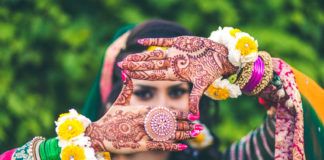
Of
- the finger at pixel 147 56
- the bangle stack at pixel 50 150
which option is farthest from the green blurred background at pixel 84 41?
the finger at pixel 147 56

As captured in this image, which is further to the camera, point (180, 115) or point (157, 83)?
point (157, 83)

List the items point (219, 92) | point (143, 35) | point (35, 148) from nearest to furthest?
point (35, 148) → point (219, 92) → point (143, 35)

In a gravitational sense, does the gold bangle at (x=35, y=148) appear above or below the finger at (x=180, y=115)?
below

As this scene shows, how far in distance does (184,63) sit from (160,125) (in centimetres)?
24

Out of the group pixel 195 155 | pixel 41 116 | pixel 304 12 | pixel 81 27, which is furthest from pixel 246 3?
pixel 41 116

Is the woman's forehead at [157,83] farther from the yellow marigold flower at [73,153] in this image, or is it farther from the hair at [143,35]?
the yellow marigold flower at [73,153]

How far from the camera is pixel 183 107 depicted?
1.80 metres

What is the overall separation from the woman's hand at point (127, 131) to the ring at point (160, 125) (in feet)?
0.05

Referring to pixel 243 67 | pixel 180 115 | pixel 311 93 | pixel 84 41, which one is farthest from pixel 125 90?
pixel 84 41

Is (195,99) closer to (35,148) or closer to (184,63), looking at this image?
(184,63)

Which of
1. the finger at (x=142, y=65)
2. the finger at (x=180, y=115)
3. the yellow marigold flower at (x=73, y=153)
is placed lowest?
the yellow marigold flower at (x=73, y=153)

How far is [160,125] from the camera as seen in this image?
1399 millimetres

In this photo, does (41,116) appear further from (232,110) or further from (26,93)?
(232,110)

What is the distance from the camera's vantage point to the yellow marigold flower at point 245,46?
4.92ft
